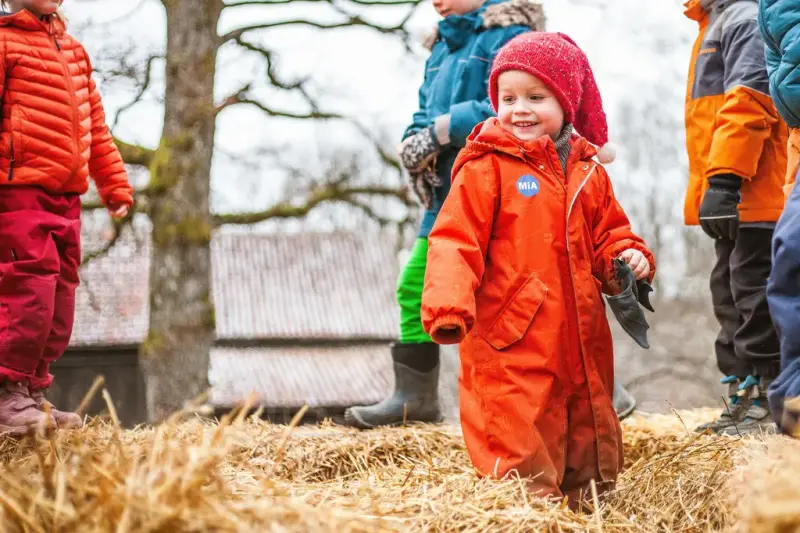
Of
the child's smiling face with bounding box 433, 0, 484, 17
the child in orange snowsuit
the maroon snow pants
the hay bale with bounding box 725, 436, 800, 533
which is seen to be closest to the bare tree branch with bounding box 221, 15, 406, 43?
the child's smiling face with bounding box 433, 0, 484, 17

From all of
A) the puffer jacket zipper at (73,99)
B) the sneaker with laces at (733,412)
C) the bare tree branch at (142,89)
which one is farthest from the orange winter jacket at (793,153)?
the bare tree branch at (142,89)

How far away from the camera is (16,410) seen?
3332 millimetres

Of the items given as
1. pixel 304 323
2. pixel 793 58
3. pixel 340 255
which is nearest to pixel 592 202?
pixel 793 58

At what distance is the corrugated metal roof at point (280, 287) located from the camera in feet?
82.9

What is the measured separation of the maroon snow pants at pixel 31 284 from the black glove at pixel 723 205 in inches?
107

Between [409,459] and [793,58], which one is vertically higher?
[793,58]

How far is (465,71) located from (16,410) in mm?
2379

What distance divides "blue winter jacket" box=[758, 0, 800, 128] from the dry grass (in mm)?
1101

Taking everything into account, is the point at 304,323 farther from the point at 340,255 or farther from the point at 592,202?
the point at 592,202

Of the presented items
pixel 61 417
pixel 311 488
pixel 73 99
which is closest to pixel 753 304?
pixel 311 488

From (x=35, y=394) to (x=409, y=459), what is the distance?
5.09 ft

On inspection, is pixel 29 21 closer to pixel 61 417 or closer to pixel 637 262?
pixel 61 417

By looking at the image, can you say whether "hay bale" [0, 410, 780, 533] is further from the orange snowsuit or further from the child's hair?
the child's hair

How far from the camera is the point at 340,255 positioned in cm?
2923
